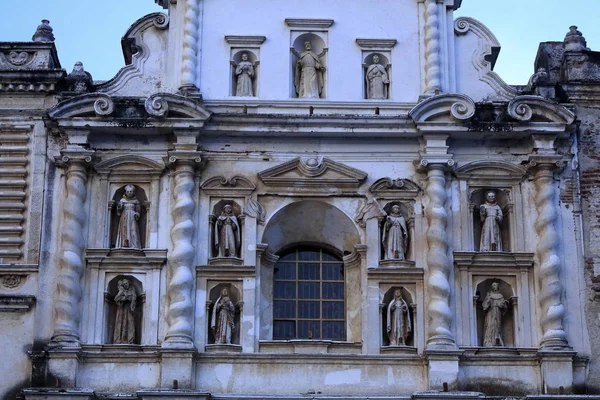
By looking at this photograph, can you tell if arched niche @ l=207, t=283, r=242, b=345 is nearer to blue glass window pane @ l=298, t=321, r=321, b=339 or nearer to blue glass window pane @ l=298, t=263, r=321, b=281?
blue glass window pane @ l=298, t=321, r=321, b=339

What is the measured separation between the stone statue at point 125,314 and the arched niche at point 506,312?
4733 millimetres

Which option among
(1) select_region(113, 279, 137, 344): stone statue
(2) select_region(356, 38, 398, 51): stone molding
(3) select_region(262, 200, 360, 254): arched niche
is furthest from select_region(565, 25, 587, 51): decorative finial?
(1) select_region(113, 279, 137, 344): stone statue

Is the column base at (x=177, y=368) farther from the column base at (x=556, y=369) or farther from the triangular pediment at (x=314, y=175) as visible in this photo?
the column base at (x=556, y=369)

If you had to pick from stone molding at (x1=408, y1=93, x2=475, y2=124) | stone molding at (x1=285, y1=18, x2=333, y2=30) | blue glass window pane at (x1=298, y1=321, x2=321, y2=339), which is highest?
stone molding at (x1=285, y1=18, x2=333, y2=30)

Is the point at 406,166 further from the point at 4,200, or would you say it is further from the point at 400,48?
the point at 4,200

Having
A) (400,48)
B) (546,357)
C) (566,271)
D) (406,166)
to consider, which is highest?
(400,48)

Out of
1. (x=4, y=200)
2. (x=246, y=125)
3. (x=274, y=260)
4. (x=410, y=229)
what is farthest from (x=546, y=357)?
(x=4, y=200)

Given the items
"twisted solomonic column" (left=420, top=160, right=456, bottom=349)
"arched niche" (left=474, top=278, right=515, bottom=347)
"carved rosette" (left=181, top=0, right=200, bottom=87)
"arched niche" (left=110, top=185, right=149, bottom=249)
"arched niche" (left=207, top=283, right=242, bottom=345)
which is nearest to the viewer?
"twisted solomonic column" (left=420, top=160, right=456, bottom=349)

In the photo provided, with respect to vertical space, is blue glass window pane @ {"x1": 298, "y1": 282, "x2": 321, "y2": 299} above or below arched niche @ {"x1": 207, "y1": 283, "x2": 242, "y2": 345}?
above

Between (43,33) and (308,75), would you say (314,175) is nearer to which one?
(308,75)

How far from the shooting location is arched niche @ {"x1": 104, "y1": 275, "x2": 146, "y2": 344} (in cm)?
1997

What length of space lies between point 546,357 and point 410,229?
2.65m

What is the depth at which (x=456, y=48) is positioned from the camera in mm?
21859

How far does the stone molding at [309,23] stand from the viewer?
71.8 ft
